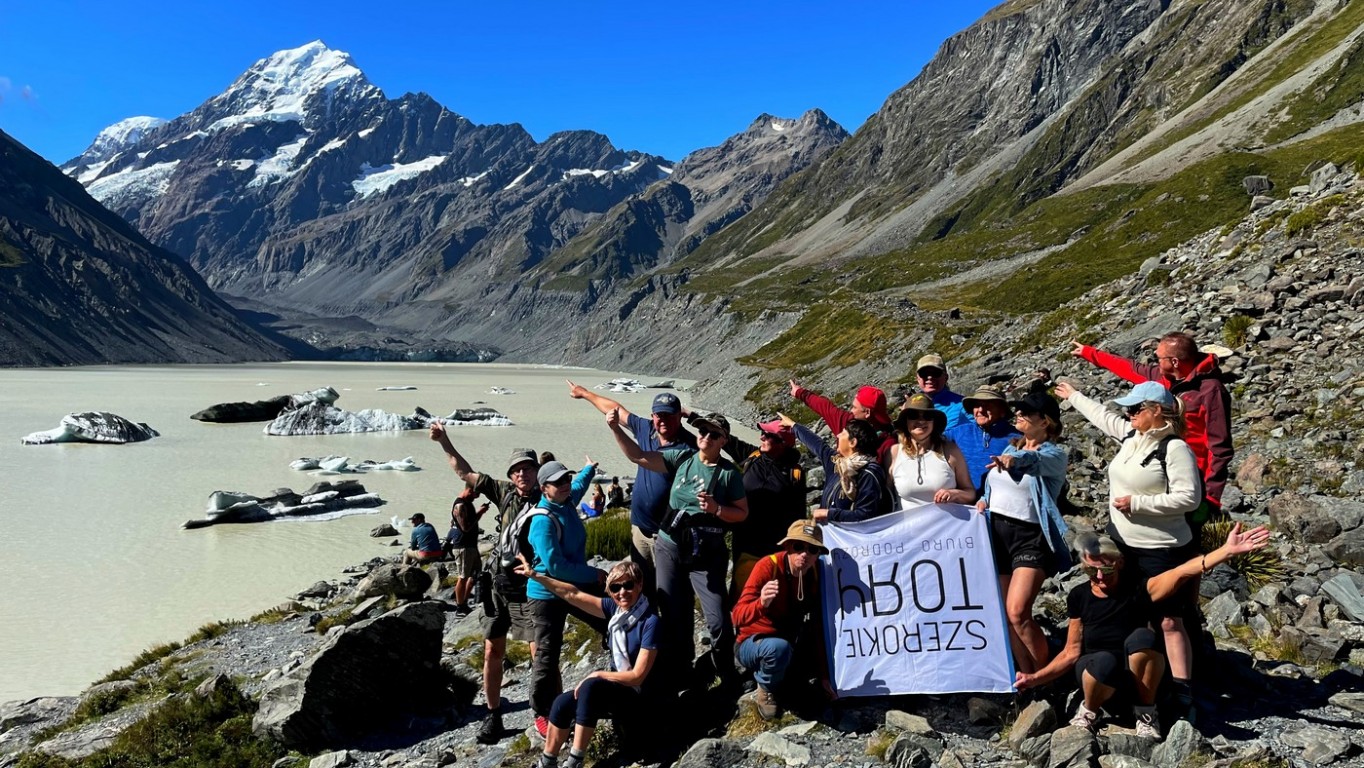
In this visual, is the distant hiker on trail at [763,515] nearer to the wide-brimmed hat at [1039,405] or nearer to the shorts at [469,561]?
the wide-brimmed hat at [1039,405]

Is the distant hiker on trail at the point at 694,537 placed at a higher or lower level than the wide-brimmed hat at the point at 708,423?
lower

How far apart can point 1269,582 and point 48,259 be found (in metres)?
237

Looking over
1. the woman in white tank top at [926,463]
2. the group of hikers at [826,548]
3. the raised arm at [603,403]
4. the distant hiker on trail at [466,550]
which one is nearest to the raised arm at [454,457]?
the group of hikers at [826,548]

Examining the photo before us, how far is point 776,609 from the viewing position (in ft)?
23.2

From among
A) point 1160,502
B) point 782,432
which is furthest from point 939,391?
point 1160,502

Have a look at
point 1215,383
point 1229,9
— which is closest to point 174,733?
point 1215,383

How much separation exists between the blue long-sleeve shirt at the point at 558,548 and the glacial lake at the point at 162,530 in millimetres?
11510

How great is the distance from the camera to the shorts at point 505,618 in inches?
306

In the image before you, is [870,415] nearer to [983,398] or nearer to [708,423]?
[983,398]

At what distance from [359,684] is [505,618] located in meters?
2.45

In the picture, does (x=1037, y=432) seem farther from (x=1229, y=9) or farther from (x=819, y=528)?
(x=1229, y=9)

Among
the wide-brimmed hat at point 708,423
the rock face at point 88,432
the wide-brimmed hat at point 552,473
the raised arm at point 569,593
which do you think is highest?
the rock face at point 88,432

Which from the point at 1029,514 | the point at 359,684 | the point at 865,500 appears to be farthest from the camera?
the point at 359,684

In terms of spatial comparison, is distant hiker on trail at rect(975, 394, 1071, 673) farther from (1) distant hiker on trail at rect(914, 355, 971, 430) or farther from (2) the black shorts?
(1) distant hiker on trail at rect(914, 355, 971, 430)
